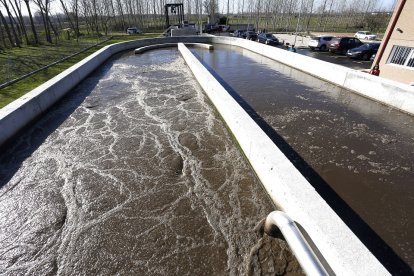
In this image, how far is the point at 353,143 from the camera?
7.03m

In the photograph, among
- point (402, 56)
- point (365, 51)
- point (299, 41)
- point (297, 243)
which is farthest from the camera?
point (299, 41)

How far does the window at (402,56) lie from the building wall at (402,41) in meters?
0.18

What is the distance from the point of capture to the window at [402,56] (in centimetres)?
1174

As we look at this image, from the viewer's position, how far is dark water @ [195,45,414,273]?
4.59 metres

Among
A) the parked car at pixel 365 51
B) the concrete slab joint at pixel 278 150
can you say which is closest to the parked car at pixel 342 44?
the parked car at pixel 365 51

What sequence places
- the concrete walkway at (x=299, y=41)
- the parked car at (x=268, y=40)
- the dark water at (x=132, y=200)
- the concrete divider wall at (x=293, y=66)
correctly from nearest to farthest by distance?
the dark water at (x=132, y=200) < the concrete divider wall at (x=293, y=66) < the parked car at (x=268, y=40) < the concrete walkway at (x=299, y=41)

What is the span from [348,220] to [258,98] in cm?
704

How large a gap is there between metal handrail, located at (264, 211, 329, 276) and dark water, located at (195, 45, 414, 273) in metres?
1.40

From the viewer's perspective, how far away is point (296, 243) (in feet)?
11.7

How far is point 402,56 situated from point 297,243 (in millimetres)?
13412

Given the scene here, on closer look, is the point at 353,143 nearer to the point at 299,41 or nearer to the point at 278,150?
the point at 278,150

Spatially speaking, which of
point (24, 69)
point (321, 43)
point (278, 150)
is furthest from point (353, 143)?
point (321, 43)

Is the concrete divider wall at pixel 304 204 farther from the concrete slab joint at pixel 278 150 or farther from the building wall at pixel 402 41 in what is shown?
the building wall at pixel 402 41

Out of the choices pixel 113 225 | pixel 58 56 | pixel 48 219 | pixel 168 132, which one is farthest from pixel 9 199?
pixel 58 56
